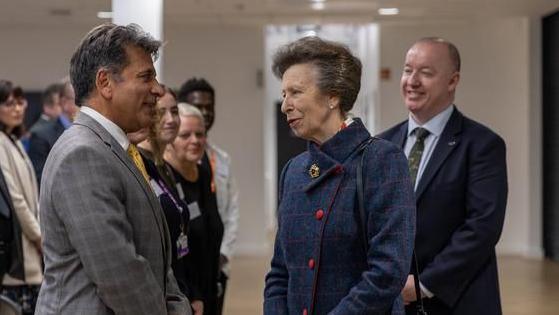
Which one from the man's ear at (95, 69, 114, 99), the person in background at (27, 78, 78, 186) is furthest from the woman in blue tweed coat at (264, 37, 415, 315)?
the person in background at (27, 78, 78, 186)

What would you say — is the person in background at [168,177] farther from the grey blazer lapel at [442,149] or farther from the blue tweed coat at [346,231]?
the grey blazer lapel at [442,149]

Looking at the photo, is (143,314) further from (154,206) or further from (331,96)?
(331,96)

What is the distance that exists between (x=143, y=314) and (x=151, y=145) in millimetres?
1534

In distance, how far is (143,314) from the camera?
2.21 metres

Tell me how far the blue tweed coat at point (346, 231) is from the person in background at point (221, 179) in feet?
7.30

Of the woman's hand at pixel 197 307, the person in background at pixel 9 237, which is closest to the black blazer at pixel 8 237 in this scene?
the person in background at pixel 9 237

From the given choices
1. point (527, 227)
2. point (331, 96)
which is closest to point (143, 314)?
point (331, 96)

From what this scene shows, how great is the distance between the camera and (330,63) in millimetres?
2498

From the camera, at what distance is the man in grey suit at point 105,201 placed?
2.14m

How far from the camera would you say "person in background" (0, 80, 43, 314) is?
5.29 m

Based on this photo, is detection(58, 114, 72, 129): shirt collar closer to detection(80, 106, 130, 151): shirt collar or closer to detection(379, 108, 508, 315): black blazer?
detection(379, 108, 508, 315): black blazer

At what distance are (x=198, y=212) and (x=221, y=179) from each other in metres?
1.20

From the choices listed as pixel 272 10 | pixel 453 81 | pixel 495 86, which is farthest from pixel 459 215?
pixel 495 86

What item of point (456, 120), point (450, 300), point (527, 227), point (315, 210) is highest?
point (456, 120)
